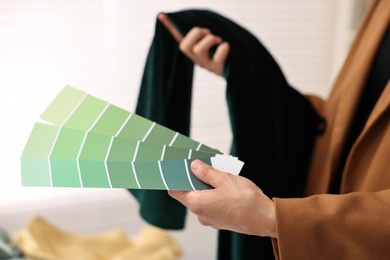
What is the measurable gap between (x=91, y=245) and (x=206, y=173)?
884 millimetres

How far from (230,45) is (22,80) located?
2.42 ft

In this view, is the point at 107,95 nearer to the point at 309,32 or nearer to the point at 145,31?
the point at 145,31

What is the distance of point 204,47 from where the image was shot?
2.79 ft

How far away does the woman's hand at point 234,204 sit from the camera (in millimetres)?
520

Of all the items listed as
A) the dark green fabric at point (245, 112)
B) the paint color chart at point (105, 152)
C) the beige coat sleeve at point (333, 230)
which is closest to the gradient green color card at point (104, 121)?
the paint color chart at point (105, 152)

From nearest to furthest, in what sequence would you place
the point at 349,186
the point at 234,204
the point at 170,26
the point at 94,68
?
1. the point at 234,204
2. the point at 349,186
3. the point at 170,26
4. the point at 94,68

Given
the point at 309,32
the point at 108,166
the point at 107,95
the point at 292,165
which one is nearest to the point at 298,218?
the point at 108,166

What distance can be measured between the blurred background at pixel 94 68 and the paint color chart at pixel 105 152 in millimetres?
837

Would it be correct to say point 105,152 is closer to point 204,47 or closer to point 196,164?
point 196,164

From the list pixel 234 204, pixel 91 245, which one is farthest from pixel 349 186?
pixel 91 245

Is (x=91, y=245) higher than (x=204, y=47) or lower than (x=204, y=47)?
lower

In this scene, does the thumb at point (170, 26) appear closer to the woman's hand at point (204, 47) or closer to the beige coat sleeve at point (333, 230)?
the woman's hand at point (204, 47)

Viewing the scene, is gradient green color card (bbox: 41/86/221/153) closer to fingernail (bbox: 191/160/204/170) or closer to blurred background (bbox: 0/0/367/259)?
fingernail (bbox: 191/160/204/170)

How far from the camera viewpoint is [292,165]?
893 mm
